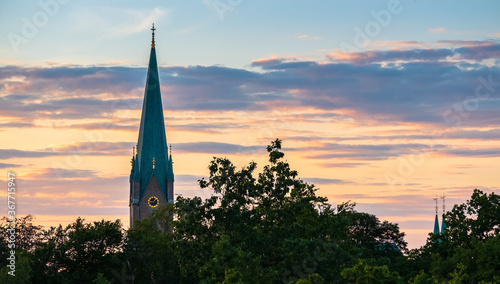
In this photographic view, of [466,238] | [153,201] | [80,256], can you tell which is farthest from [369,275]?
[153,201]

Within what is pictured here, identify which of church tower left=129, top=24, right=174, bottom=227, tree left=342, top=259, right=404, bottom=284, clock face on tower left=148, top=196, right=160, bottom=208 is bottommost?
tree left=342, top=259, right=404, bottom=284

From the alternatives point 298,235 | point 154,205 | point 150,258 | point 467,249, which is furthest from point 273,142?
point 154,205

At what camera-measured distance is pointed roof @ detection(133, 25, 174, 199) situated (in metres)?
159

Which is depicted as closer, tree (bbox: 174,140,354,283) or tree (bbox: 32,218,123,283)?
tree (bbox: 174,140,354,283)

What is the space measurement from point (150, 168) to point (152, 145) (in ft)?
13.3

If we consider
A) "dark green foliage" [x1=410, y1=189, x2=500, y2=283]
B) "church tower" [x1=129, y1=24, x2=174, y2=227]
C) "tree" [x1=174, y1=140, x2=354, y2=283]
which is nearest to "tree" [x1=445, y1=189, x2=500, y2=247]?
"dark green foliage" [x1=410, y1=189, x2=500, y2=283]

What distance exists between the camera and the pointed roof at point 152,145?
158875mm

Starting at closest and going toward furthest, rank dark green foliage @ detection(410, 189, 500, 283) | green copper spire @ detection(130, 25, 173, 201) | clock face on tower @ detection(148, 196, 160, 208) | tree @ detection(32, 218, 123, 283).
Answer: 1. dark green foliage @ detection(410, 189, 500, 283)
2. tree @ detection(32, 218, 123, 283)
3. clock face on tower @ detection(148, 196, 160, 208)
4. green copper spire @ detection(130, 25, 173, 201)

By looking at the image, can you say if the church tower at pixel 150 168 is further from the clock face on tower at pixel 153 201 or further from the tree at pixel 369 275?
the tree at pixel 369 275

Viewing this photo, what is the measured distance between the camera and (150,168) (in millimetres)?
158750

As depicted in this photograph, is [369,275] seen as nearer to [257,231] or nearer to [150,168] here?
[257,231]

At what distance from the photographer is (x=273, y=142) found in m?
54.5

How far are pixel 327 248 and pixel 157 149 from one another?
4461 inches

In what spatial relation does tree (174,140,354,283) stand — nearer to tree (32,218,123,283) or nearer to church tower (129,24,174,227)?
tree (32,218,123,283)
